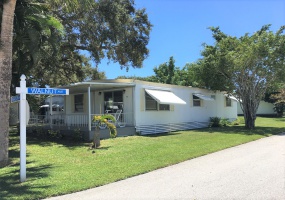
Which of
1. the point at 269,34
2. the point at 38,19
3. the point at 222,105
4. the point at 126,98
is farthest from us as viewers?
the point at 222,105

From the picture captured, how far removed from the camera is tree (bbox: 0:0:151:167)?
30.7 ft

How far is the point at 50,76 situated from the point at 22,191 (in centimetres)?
1891

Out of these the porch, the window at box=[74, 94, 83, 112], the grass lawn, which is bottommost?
the grass lawn

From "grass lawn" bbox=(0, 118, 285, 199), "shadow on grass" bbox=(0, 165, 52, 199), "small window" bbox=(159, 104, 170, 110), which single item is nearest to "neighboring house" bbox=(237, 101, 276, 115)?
"small window" bbox=(159, 104, 170, 110)

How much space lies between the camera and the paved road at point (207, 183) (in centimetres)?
592

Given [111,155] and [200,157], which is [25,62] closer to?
[111,155]

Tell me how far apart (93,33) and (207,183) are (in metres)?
12.3

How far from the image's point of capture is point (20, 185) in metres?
6.88

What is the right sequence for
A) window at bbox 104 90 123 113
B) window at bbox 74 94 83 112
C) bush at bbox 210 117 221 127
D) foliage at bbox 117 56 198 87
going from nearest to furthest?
window at bbox 104 90 123 113, window at bbox 74 94 83 112, bush at bbox 210 117 221 127, foliage at bbox 117 56 198 87

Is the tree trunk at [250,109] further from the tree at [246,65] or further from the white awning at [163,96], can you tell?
the white awning at [163,96]

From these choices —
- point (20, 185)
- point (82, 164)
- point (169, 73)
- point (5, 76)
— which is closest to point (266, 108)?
point (169, 73)

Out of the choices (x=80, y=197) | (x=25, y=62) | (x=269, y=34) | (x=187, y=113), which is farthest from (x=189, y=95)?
(x=80, y=197)

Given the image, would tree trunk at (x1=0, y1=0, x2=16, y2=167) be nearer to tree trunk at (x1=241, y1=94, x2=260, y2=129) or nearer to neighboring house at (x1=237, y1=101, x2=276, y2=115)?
tree trunk at (x1=241, y1=94, x2=260, y2=129)

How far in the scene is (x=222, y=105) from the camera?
1047 inches
